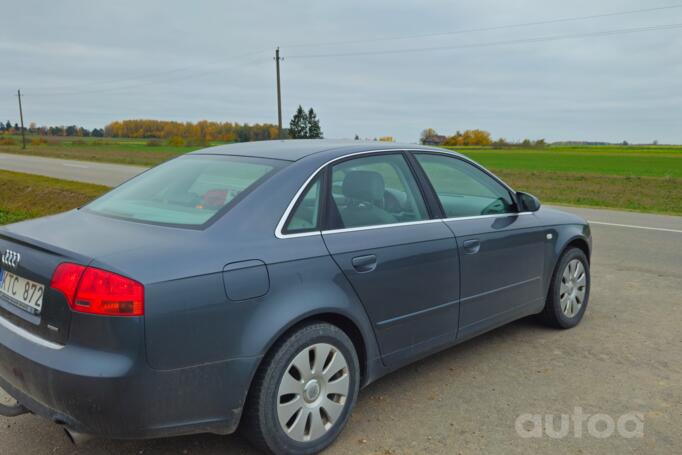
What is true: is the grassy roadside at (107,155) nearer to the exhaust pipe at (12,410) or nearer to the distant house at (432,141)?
the distant house at (432,141)

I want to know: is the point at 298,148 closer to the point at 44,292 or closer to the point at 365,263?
the point at 365,263

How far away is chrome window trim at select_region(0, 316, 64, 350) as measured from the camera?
259 cm

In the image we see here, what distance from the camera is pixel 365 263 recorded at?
3.21 m

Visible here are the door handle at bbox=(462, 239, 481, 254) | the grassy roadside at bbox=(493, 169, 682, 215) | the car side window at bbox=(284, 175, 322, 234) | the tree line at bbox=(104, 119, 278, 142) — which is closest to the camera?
the car side window at bbox=(284, 175, 322, 234)

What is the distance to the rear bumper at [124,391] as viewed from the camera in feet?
8.03

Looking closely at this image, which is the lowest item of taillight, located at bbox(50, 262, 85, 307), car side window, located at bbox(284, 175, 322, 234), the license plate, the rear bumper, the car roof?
the rear bumper

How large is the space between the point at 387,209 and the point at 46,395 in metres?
2.01

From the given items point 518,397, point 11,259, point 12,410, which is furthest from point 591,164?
point 12,410

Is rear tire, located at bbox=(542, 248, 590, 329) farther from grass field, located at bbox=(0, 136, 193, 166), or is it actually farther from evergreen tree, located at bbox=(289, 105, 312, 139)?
evergreen tree, located at bbox=(289, 105, 312, 139)

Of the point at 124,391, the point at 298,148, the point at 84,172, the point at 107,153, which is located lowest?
the point at 124,391

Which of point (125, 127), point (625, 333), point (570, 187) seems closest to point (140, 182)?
point (625, 333)

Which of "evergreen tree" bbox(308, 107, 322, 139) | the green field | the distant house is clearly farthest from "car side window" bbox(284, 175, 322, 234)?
"evergreen tree" bbox(308, 107, 322, 139)

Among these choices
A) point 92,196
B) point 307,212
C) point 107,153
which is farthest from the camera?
point 107,153

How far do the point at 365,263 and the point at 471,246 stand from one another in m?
0.95
